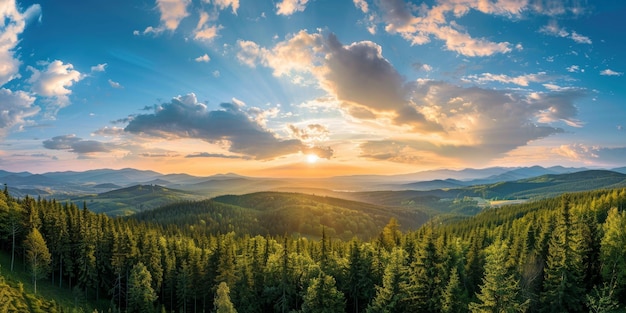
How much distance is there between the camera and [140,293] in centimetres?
7894

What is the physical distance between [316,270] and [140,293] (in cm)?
4142

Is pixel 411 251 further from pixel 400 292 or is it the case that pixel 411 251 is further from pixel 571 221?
pixel 571 221

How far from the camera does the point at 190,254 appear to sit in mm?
95188

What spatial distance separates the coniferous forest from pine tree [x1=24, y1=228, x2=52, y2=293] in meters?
0.30

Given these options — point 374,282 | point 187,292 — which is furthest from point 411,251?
point 187,292

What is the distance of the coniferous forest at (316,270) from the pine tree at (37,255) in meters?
0.30

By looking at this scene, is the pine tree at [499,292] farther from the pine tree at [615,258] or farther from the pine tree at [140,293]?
the pine tree at [140,293]

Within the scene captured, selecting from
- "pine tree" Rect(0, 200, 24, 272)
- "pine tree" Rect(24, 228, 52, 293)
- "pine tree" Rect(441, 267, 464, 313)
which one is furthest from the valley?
"pine tree" Rect(24, 228, 52, 293)

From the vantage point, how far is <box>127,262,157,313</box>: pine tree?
257 feet

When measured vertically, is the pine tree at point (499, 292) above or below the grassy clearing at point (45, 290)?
above

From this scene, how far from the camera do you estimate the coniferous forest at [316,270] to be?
55.9 metres

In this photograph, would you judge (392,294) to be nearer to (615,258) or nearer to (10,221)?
(615,258)

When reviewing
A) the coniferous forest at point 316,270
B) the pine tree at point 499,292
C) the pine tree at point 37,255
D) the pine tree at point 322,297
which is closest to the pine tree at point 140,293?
the coniferous forest at point 316,270

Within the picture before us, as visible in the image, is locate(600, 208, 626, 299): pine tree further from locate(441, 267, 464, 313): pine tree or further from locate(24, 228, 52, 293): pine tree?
locate(24, 228, 52, 293): pine tree
